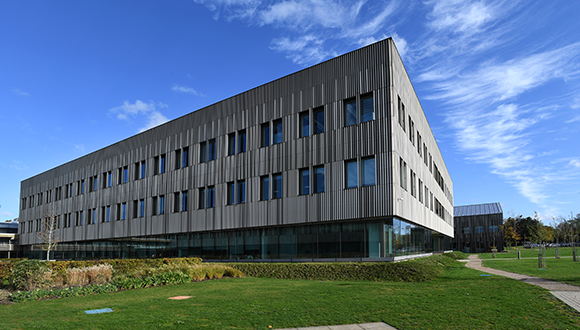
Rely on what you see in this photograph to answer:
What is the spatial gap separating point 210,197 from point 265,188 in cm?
640

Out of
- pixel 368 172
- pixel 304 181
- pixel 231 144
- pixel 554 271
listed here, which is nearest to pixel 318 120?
pixel 304 181

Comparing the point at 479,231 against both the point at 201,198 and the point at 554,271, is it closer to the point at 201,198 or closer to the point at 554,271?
the point at 554,271

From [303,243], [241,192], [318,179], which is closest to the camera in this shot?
[318,179]

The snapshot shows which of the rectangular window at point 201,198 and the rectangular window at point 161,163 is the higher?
the rectangular window at point 161,163

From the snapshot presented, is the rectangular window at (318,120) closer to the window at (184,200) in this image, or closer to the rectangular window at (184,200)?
the rectangular window at (184,200)

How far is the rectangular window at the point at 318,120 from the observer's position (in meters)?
26.4

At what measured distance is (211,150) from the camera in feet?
111

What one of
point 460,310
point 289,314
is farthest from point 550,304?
point 289,314

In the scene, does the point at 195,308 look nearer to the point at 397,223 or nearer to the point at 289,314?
the point at 289,314

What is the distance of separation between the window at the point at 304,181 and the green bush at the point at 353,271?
5032 mm

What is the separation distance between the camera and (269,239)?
28609 millimetres

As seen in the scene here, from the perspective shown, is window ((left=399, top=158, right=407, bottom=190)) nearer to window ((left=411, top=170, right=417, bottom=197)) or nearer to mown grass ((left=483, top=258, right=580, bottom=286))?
window ((left=411, top=170, right=417, bottom=197))

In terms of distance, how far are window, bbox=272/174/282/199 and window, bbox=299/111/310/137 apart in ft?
10.9

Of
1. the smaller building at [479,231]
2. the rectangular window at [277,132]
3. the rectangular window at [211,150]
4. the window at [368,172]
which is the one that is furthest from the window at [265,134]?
the smaller building at [479,231]
